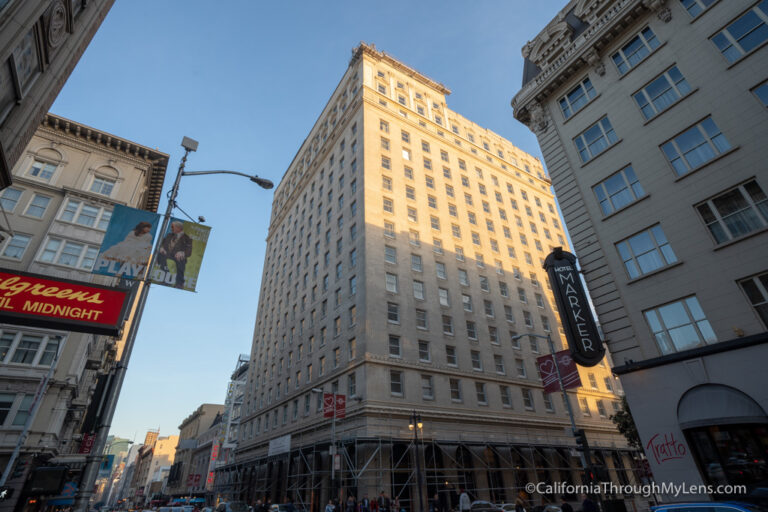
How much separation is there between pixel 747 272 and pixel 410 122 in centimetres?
4305

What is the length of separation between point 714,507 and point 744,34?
18.8 m

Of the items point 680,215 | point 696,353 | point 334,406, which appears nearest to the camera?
point 696,353

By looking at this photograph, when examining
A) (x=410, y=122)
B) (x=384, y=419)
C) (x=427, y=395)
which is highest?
(x=410, y=122)

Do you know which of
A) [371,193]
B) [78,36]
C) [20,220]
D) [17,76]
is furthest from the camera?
[371,193]

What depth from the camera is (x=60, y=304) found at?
37.0ft

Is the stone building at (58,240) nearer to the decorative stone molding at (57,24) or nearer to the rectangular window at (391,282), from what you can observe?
the decorative stone molding at (57,24)

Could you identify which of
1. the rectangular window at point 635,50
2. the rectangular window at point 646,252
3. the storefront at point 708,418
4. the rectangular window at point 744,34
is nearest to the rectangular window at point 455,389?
the storefront at point 708,418

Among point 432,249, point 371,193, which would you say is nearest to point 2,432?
point 371,193

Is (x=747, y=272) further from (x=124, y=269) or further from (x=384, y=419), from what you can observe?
(x=384, y=419)

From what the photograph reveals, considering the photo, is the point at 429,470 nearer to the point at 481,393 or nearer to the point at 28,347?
the point at 481,393

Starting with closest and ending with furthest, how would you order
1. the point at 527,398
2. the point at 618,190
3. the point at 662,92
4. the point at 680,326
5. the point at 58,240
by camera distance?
the point at 680,326 → the point at 662,92 → the point at 618,190 → the point at 58,240 → the point at 527,398

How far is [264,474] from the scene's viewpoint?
4500cm

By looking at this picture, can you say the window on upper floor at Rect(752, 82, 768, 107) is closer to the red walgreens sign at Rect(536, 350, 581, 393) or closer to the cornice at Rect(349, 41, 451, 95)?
the red walgreens sign at Rect(536, 350, 581, 393)

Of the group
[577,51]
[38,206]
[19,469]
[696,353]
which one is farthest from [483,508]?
[38,206]
